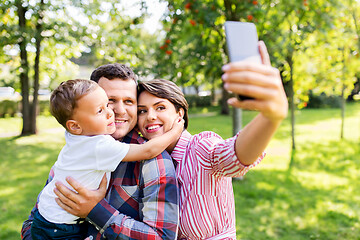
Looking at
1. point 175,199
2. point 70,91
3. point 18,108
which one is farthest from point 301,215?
point 18,108

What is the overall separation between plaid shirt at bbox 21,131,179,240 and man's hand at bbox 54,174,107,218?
0.13 ft

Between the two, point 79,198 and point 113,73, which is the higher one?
point 113,73

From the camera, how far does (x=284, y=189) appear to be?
7.21m

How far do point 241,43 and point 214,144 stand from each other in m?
0.68

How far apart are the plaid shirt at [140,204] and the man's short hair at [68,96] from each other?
0.45 m

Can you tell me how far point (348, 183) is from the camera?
7.57 meters

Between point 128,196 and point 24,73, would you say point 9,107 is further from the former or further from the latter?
point 128,196

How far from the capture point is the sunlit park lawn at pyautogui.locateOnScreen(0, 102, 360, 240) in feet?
18.2

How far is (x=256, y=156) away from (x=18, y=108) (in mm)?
A: 23636

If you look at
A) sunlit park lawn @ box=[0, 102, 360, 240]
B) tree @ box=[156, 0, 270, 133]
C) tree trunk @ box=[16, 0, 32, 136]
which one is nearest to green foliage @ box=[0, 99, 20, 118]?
tree trunk @ box=[16, 0, 32, 136]

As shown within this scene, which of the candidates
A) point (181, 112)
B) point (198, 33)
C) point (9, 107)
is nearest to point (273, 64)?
point (198, 33)

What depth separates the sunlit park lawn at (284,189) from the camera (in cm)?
554

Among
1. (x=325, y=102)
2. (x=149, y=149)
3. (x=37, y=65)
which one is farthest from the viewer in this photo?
(x=325, y=102)

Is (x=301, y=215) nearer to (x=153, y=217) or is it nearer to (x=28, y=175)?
(x=153, y=217)
